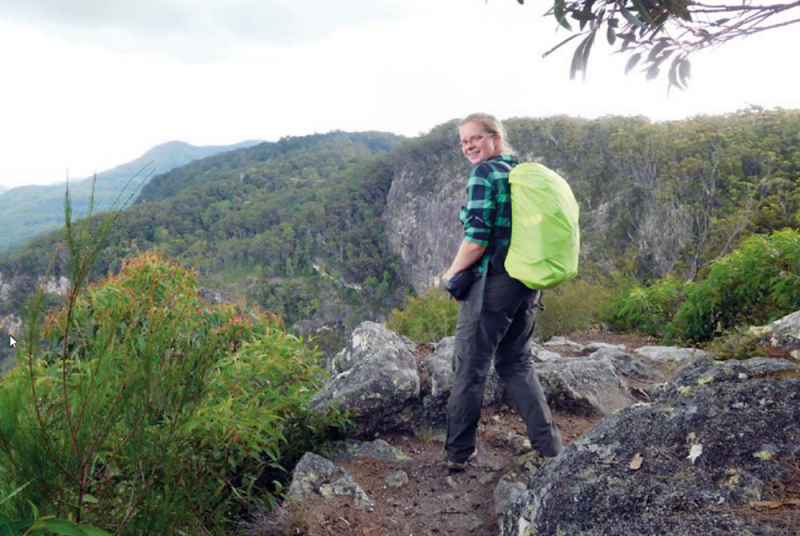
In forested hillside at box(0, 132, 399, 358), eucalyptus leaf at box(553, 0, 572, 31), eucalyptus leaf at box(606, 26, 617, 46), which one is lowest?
forested hillside at box(0, 132, 399, 358)

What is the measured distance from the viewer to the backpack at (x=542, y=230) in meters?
2.22

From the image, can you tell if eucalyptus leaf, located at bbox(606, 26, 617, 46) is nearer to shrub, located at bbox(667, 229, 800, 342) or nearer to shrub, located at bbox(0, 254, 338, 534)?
shrub, located at bbox(0, 254, 338, 534)

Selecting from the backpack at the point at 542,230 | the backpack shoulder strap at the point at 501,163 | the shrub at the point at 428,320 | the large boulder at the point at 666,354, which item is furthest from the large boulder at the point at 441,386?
the shrub at the point at 428,320

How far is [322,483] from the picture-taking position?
2.41 m

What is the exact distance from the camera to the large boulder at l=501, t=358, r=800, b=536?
1.26m

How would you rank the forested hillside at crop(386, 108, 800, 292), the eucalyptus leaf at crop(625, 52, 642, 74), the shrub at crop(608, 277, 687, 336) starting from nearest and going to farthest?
1. the eucalyptus leaf at crop(625, 52, 642, 74)
2. the shrub at crop(608, 277, 687, 336)
3. the forested hillside at crop(386, 108, 800, 292)

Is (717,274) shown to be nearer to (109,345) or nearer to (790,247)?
(790,247)

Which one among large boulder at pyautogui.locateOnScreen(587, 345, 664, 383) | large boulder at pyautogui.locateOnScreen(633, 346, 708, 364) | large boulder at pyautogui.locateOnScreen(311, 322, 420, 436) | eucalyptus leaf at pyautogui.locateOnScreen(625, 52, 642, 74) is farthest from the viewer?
large boulder at pyautogui.locateOnScreen(633, 346, 708, 364)

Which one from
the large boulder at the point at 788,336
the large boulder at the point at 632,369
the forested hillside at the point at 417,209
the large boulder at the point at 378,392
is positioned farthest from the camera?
the forested hillside at the point at 417,209

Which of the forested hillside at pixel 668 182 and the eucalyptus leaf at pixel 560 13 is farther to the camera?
the forested hillside at pixel 668 182

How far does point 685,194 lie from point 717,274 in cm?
2333

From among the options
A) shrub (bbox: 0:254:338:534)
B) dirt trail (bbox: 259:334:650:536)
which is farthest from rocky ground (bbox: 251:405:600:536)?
shrub (bbox: 0:254:338:534)

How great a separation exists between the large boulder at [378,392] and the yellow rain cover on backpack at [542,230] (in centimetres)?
125

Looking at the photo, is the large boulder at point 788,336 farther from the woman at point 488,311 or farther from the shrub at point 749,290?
the shrub at point 749,290
